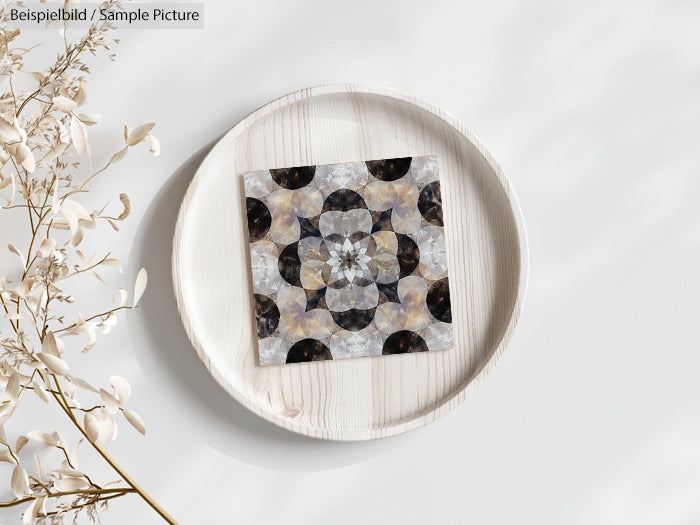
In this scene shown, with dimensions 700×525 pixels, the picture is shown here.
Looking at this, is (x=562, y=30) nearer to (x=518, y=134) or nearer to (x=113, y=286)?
(x=518, y=134)

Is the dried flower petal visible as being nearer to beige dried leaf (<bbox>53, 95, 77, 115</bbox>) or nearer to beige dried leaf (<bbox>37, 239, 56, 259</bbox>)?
beige dried leaf (<bbox>37, 239, 56, 259</bbox>)

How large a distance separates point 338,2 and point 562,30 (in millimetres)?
286

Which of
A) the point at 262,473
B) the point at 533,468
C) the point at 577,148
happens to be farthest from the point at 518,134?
the point at 262,473

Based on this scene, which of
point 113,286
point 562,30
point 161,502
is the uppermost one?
point 562,30

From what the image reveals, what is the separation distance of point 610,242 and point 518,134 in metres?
0.19

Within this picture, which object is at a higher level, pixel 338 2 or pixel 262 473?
pixel 338 2

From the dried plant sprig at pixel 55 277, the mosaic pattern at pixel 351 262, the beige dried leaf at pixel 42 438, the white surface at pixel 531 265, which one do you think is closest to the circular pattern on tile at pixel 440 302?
the mosaic pattern at pixel 351 262

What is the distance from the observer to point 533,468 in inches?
35.1

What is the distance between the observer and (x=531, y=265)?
89 cm

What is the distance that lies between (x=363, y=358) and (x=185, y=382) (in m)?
0.23

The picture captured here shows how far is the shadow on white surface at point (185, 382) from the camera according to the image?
0.85m

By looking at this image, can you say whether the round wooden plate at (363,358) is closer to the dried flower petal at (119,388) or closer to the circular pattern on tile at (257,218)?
the circular pattern on tile at (257,218)

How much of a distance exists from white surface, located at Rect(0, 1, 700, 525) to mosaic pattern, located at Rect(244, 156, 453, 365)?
104mm

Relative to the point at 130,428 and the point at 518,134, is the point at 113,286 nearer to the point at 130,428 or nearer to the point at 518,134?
the point at 130,428
